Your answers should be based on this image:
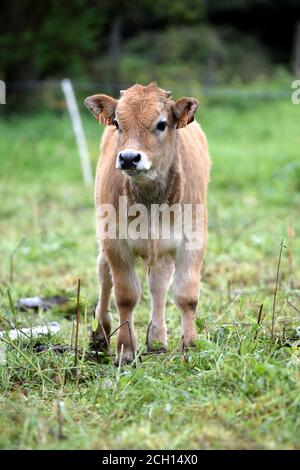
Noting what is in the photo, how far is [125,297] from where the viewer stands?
5.50 meters

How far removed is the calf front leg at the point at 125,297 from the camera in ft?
17.8

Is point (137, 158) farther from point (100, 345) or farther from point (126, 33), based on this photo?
point (126, 33)

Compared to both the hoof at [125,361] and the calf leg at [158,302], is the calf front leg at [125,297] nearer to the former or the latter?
the hoof at [125,361]

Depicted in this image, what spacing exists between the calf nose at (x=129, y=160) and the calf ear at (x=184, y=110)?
0.60 m

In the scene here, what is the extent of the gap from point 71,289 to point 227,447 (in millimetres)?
3688

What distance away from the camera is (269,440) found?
153 inches

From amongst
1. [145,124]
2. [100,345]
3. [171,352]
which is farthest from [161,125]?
[100,345]

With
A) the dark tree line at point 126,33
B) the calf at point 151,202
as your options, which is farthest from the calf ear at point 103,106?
the dark tree line at point 126,33

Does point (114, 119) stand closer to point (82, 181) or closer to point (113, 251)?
point (113, 251)

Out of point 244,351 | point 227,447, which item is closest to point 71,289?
point 244,351

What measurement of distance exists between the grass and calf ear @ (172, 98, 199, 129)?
4.23 feet

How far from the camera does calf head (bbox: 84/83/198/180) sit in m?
5.08

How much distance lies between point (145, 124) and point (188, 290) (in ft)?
3.64

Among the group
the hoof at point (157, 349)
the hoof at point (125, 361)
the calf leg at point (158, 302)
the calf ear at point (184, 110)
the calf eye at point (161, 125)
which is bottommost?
the hoof at point (125, 361)
